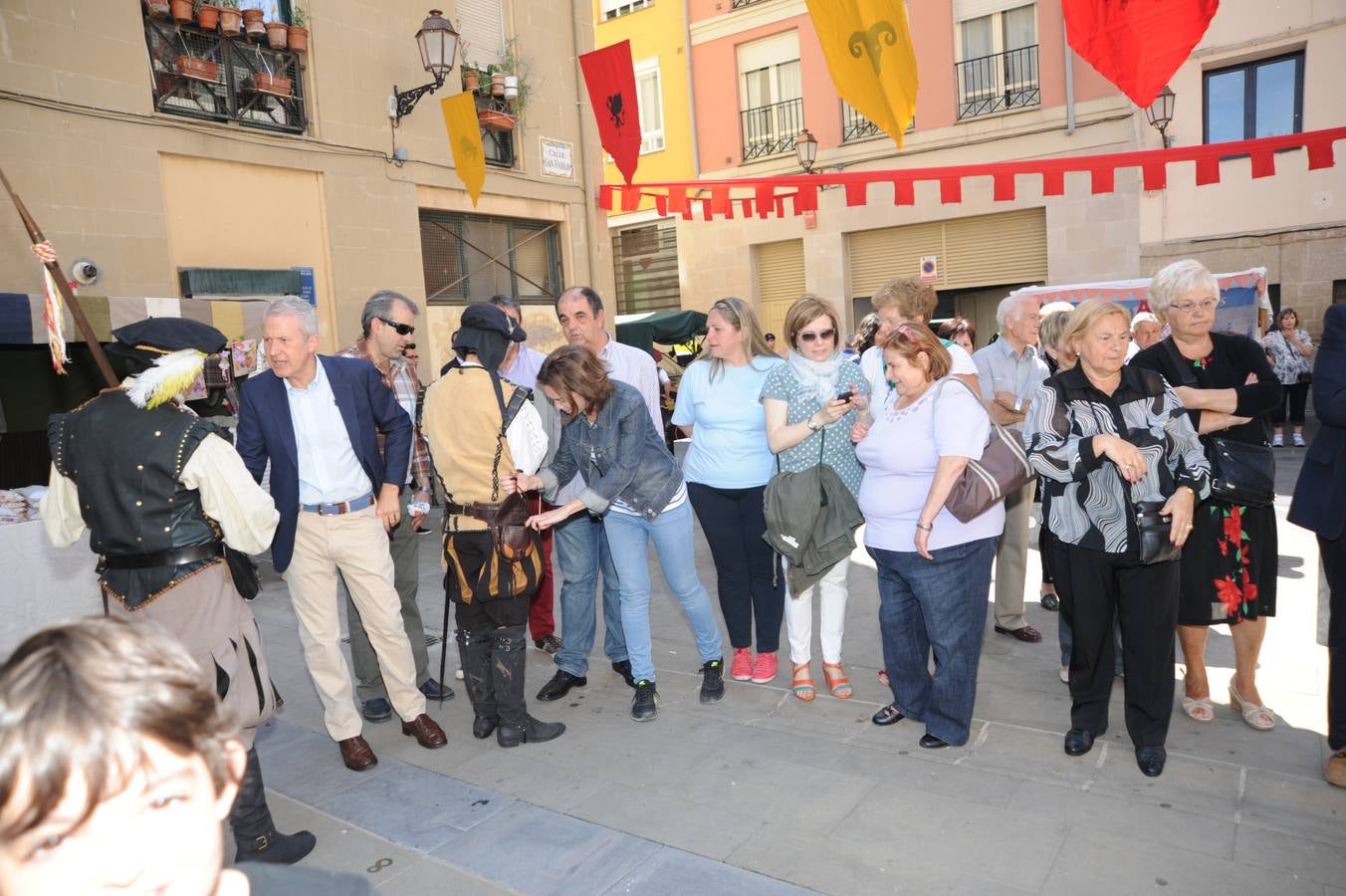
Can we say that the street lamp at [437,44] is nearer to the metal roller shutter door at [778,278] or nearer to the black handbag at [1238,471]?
the black handbag at [1238,471]

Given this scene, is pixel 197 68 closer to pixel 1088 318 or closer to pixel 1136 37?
pixel 1136 37

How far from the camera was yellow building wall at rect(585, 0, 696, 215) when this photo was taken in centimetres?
2039

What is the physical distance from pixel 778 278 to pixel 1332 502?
57.2 ft

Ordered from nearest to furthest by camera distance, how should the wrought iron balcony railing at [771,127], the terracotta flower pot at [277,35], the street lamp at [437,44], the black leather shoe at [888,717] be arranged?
1. the black leather shoe at [888,717]
2. the terracotta flower pot at [277,35]
3. the street lamp at [437,44]
4. the wrought iron balcony railing at [771,127]

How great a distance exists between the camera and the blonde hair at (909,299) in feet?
14.3

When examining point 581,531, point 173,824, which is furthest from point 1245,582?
point 173,824

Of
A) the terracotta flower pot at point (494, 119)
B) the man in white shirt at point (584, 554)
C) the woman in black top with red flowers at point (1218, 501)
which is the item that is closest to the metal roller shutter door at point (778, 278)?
the terracotta flower pot at point (494, 119)

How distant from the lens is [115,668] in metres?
0.93

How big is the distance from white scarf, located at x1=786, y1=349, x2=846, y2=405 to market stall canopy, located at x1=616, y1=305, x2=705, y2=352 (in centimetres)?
1152

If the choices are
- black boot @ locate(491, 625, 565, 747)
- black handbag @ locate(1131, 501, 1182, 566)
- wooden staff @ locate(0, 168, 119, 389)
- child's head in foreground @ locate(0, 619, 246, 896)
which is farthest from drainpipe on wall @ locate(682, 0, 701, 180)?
child's head in foreground @ locate(0, 619, 246, 896)

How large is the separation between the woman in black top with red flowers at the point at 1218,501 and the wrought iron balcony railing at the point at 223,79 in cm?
954

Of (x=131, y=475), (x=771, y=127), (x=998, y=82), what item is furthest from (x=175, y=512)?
(x=771, y=127)

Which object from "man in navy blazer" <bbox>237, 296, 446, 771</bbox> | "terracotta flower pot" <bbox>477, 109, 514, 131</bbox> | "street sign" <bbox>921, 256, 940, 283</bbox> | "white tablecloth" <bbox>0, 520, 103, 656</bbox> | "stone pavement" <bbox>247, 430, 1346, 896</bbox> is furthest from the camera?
"street sign" <bbox>921, 256, 940, 283</bbox>

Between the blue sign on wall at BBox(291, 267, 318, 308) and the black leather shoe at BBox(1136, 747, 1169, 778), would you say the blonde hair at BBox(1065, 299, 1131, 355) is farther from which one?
the blue sign on wall at BBox(291, 267, 318, 308)
